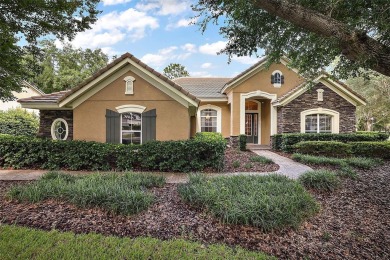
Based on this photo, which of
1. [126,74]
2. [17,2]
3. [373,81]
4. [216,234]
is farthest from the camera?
[373,81]

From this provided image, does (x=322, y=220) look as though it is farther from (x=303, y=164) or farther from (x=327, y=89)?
(x=327, y=89)

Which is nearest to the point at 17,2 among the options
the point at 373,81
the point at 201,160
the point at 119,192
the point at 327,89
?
the point at 119,192

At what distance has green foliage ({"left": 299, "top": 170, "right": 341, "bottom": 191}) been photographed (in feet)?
21.6

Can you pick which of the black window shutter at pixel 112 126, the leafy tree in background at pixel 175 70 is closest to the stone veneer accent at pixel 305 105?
the black window shutter at pixel 112 126

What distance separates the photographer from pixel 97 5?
766 cm

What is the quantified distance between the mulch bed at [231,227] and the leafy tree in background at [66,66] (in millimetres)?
33899

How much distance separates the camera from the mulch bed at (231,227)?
3.90 m

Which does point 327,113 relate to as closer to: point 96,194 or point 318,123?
point 318,123

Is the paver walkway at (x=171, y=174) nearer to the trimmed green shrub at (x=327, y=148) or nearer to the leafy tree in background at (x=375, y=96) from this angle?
the trimmed green shrub at (x=327, y=148)

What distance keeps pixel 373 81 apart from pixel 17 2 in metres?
32.9

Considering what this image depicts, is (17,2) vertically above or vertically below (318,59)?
above

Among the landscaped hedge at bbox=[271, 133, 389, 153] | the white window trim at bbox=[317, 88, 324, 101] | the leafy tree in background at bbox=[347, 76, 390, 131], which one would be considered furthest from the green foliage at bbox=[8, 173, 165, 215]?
the leafy tree in background at bbox=[347, 76, 390, 131]

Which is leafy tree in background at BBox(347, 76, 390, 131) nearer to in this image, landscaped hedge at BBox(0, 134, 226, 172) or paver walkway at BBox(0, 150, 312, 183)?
paver walkway at BBox(0, 150, 312, 183)

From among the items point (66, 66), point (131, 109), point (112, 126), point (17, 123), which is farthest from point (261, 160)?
point (66, 66)
